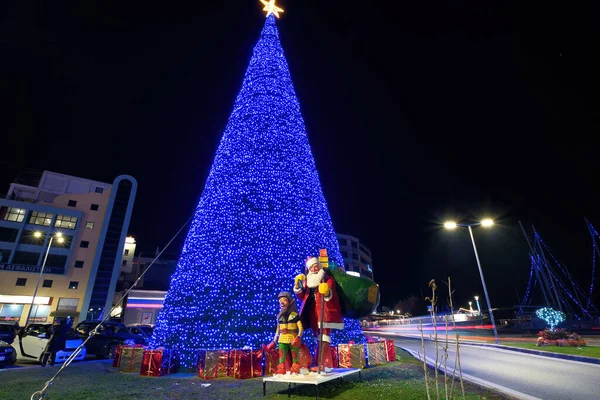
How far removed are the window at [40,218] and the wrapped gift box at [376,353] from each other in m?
41.3

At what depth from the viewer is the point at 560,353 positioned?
33.6 feet

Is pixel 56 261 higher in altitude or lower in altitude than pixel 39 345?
higher

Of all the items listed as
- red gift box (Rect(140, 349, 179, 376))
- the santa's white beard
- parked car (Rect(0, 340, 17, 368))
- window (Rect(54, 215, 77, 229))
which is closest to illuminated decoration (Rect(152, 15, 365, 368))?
red gift box (Rect(140, 349, 179, 376))

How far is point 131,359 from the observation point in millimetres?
8641

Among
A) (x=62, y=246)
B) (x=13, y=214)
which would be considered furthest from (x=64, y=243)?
(x=13, y=214)

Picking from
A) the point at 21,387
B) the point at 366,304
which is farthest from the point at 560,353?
the point at 21,387

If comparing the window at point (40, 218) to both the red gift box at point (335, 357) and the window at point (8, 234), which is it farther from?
the red gift box at point (335, 357)

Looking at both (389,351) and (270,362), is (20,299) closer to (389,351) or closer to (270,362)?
(270,362)

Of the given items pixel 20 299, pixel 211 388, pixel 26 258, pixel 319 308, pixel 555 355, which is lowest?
pixel 211 388

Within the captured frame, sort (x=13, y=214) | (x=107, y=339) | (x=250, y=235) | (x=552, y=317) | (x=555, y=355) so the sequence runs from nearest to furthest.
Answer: (x=250, y=235)
(x=555, y=355)
(x=107, y=339)
(x=552, y=317)
(x=13, y=214)

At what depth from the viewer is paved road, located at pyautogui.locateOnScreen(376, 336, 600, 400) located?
5.70m

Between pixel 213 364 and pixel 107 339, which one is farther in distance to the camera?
pixel 107 339

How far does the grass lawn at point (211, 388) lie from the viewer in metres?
5.55

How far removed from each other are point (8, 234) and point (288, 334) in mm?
42389
